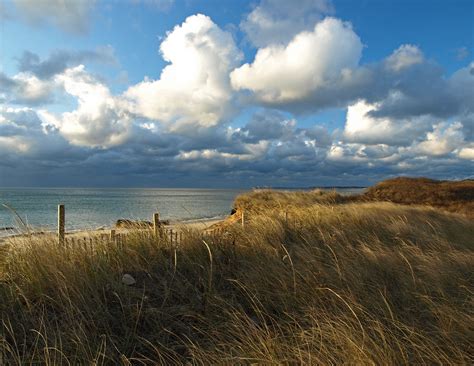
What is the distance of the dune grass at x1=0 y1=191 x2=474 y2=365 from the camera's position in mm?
3203

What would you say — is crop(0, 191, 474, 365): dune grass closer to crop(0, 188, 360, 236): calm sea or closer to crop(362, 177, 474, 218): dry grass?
crop(0, 188, 360, 236): calm sea

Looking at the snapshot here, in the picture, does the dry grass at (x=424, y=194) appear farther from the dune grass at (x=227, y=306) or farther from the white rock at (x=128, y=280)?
the white rock at (x=128, y=280)

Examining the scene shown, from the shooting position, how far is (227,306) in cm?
430

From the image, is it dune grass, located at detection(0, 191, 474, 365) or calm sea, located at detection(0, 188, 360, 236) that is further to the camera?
calm sea, located at detection(0, 188, 360, 236)

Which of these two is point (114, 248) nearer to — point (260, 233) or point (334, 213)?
point (260, 233)

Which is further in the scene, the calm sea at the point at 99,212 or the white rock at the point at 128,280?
the calm sea at the point at 99,212

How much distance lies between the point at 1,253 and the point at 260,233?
4494 millimetres

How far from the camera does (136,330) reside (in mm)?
3818

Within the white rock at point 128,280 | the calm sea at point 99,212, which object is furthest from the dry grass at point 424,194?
the white rock at point 128,280

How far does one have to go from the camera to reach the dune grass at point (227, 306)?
3.20m

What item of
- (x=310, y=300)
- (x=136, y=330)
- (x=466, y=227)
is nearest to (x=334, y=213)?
(x=466, y=227)

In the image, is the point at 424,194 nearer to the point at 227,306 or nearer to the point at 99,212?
the point at 227,306

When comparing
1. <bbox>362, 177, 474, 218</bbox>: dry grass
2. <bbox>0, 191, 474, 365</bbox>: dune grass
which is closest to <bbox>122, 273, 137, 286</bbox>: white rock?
<bbox>0, 191, 474, 365</bbox>: dune grass

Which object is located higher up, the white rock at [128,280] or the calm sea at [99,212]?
the white rock at [128,280]
